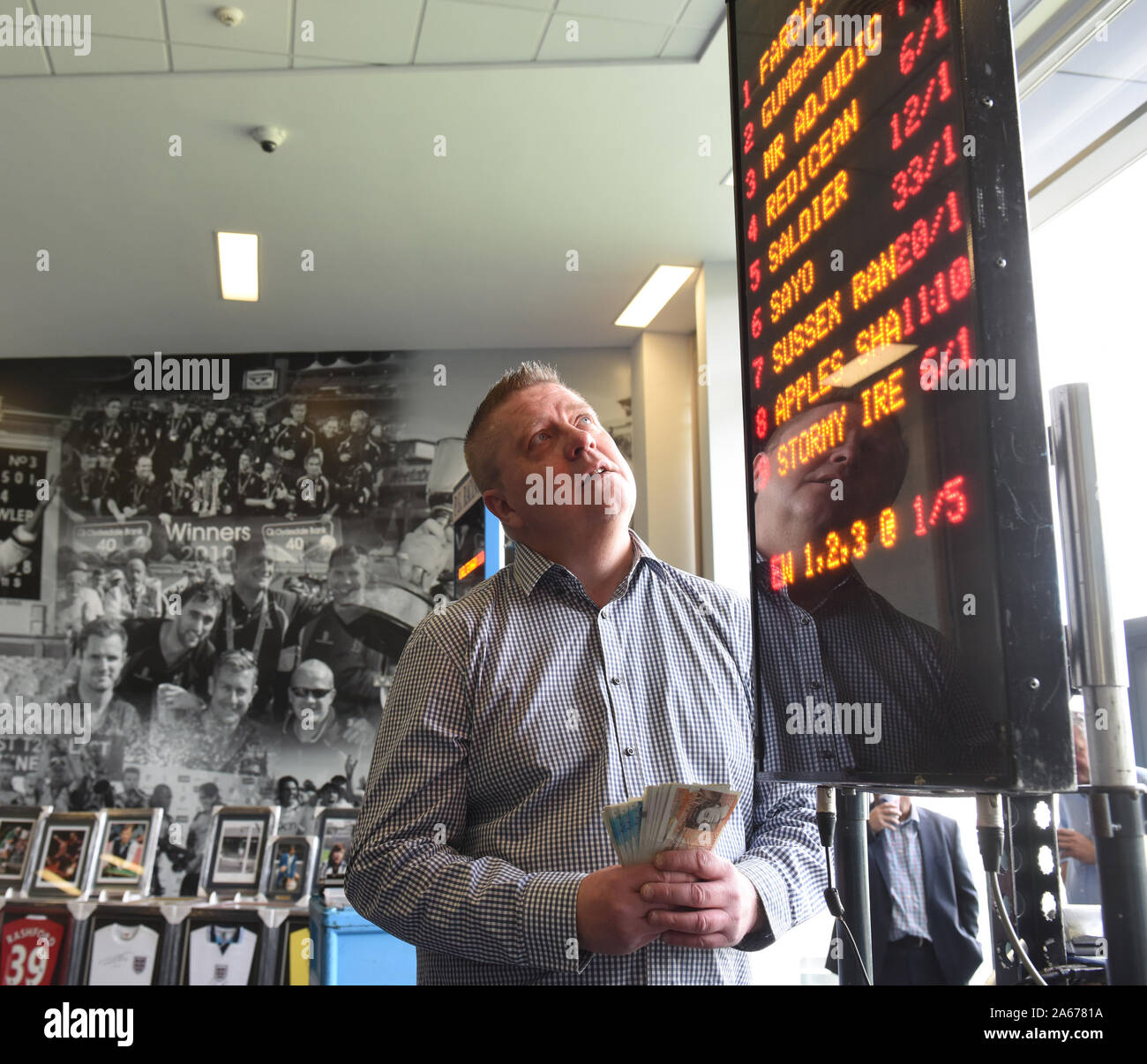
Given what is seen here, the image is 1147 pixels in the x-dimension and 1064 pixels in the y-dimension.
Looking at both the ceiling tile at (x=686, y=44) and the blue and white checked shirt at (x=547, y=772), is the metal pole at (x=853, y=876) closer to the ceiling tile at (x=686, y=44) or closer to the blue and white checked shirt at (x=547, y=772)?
the blue and white checked shirt at (x=547, y=772)

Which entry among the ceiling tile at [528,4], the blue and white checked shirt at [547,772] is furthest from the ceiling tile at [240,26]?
the blue and white checked shirt at [547,772]

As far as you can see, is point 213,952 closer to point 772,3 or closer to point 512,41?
point 512,41

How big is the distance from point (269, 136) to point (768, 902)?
434 cm

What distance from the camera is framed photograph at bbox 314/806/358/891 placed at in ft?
20.8

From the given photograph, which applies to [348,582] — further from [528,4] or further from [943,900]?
[943,900]

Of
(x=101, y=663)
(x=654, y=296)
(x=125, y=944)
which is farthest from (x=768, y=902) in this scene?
(x=101, y=663)

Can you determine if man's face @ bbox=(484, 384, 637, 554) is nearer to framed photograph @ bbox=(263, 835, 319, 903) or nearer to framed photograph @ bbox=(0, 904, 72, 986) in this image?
framed photograph @ bbox=(263, 835, 319, 903)

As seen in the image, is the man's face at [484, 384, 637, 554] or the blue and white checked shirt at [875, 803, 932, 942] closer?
the man's face at [484, 384, 637, 554]

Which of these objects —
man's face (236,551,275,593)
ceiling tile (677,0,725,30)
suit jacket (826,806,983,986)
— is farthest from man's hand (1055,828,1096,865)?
man's face (236,551,275,593)

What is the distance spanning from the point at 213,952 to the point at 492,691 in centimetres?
→ 540

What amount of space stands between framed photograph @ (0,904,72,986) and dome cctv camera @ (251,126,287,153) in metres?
4.60

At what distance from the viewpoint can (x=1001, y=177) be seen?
3.44 feet

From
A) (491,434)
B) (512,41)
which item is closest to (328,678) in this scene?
(512,41)
